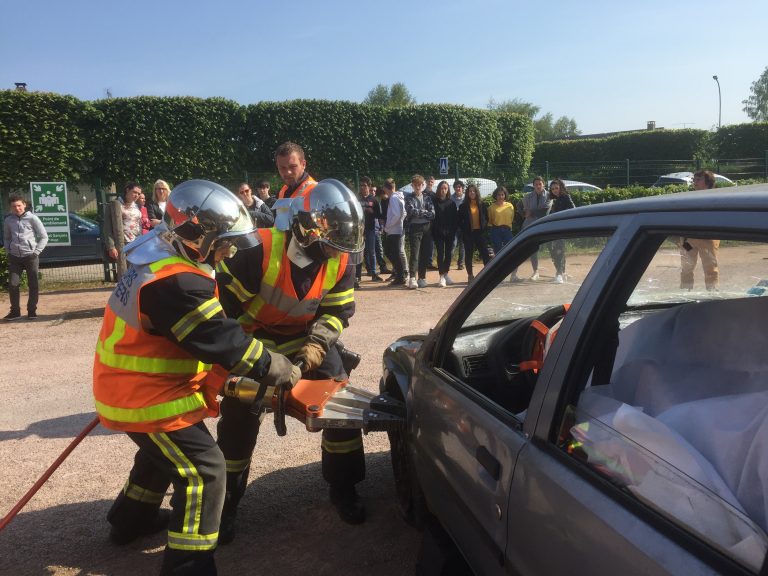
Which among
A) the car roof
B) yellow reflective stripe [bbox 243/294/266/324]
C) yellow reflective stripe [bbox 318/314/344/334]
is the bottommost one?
yellow reflective stripe [bbox 318/314/344/334]

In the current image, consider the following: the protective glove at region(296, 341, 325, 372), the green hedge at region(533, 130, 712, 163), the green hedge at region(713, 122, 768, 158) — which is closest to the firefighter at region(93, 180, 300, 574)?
the protective glove at region(296, 341, 325, 372)

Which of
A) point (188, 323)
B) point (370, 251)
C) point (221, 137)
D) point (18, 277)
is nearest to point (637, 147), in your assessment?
point (221, 137)

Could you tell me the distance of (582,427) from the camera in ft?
5.26

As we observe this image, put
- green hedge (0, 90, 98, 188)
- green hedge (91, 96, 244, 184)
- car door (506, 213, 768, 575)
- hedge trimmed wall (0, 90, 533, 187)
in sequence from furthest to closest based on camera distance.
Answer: green hedge (91, 96, 244, 184) → hedge trimmed wall (0, 90, 533, 187) → green hedge (0, 90, 98, 188) → car door (506, 213, 768, 575)

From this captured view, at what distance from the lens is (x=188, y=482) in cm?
249

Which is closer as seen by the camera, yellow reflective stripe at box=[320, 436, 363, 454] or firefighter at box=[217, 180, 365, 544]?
firefighter at box=[217, 180, 365, 544]

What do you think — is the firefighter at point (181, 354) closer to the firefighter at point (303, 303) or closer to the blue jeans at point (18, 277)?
the firefighter at point (303, 303)

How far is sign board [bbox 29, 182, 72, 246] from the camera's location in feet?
35.4

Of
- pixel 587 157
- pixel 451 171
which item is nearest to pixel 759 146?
pixel 587 157

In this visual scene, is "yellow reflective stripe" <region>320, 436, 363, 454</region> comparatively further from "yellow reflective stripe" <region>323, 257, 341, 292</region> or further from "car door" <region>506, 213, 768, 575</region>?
"car door" <region>506, 213, 768, 575</region>

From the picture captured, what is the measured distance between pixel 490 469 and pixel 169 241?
1.58 metres

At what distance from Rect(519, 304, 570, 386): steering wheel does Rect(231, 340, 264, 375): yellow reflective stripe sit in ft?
3.38

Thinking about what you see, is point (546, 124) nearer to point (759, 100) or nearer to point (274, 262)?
point (759, 100)

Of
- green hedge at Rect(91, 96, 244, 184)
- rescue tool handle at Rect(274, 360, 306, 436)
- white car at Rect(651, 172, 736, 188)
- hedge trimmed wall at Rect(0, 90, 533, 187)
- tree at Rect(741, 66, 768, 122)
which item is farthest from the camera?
tree at Rect(741, 66, 768, 122)
